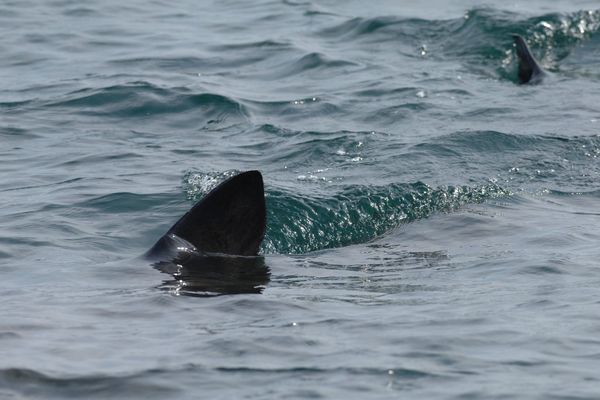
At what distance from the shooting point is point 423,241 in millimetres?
10070

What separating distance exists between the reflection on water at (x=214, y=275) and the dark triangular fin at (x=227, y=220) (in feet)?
0.31

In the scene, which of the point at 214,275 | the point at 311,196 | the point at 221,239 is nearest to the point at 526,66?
the point at 311,196

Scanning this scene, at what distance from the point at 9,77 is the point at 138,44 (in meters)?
2.60

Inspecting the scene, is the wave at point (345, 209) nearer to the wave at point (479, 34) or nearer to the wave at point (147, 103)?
the wave at point (147, 103)

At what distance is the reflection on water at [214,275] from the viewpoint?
823 cm

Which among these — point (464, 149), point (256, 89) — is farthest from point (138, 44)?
point (464, 149)

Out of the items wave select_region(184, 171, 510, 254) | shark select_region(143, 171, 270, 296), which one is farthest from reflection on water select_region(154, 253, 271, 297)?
wave select_region(184, 171, 510, 254)

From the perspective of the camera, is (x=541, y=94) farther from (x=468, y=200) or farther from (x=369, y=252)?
(x=369, y=252)

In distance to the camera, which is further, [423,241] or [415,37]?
[415,37]

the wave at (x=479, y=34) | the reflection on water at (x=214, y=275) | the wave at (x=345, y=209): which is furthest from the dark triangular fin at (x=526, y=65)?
the reflection on water at (x=214, y=275)

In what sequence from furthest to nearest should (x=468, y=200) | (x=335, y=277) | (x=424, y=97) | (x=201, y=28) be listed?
(x=201, y=28), (x=424, y=97), (x=468, y=200), (x=335, y=277)

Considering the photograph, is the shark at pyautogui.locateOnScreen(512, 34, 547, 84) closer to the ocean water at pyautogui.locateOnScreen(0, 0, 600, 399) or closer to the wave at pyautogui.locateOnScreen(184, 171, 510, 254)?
the ocean water at pyautogui.locateOnScreen(0, 0, 600, 399)

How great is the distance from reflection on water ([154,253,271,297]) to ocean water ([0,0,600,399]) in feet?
0.15

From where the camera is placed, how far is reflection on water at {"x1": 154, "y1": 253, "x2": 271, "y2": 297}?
8227mm
